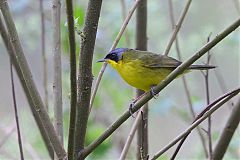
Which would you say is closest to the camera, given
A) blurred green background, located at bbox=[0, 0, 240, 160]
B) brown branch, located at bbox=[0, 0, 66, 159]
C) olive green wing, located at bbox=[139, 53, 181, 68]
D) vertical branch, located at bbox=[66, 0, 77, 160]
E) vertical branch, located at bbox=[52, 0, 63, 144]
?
vertical branch, located at bbox=[66, 0, 77, 160]

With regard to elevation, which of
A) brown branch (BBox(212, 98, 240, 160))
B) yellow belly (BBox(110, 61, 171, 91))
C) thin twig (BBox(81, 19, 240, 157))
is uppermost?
yellow belly (BBox(110, 61, 171, 91))

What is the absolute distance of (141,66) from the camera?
2432 millimetres

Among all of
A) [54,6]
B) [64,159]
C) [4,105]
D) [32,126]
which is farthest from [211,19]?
[64,159]

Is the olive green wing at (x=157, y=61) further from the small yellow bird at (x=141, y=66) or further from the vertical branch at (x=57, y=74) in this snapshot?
the vertical branch at (x=57, y=74)

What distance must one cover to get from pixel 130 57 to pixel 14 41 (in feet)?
3.22

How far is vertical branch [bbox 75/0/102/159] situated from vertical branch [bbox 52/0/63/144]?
209mm

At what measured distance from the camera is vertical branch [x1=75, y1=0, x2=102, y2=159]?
1.44 m

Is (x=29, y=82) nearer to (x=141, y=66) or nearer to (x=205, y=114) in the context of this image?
(x=205, y=114)

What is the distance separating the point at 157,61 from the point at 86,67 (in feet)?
3.09

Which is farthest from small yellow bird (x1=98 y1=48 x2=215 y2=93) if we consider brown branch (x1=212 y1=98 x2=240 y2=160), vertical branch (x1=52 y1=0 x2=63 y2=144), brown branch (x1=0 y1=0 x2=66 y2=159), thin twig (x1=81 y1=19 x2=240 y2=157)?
thin twig (x1=81 y1=19 x2=240 y2=157)

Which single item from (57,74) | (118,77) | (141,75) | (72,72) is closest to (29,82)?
(57,74)

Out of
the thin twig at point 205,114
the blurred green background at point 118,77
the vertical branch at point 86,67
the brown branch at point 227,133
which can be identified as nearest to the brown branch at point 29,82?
the vertical branch at point 86,67

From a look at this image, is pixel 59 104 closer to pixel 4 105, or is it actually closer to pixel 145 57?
pixel 145 57

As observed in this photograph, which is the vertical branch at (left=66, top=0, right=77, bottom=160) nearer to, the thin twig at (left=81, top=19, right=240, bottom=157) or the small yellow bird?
the thin twig at (left=81, top=19, right=240, bottom=157)
